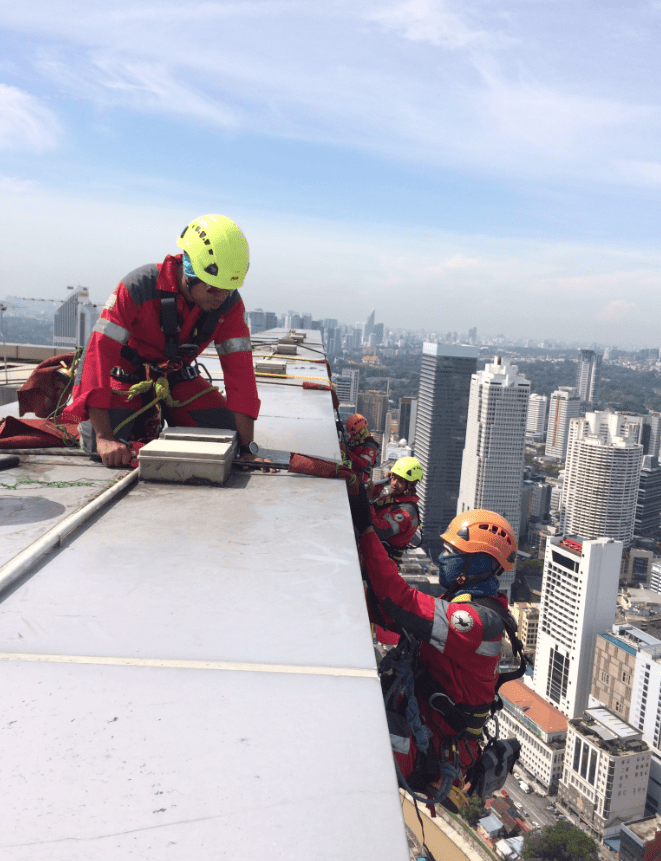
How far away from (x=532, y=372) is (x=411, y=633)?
14376 cm

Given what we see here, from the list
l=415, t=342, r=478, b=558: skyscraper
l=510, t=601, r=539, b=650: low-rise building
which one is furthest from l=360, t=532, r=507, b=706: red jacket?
l=415, t=342, r=478, b=558: skyscraper

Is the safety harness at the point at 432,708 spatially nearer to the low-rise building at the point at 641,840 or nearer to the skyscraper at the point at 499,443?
the low-rise building at the point at 641,840

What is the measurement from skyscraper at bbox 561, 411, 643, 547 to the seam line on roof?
57.5 meters

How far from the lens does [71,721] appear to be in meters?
1.17

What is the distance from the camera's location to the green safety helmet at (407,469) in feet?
16.3

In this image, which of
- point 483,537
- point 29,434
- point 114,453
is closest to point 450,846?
point 483,537

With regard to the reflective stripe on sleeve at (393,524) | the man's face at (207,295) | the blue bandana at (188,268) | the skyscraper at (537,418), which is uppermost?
the blue bandana at (188,268)

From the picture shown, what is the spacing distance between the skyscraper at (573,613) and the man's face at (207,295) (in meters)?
34.7

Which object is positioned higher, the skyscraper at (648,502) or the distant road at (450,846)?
the skyscraper at (648,502)

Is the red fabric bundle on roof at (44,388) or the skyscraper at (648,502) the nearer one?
the red fabric bundle on roof at (44,388)

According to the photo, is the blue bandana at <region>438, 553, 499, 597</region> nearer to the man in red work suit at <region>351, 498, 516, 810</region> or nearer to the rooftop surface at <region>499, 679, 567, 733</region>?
the man in red work suit at <region>351, 498, 516, 810</region>

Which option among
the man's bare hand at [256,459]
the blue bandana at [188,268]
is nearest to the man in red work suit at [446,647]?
the man's bare hand at [256,459]

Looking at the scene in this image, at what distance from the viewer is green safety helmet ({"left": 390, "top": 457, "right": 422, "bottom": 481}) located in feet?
16.3

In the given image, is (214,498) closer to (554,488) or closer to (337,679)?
(337,679)
